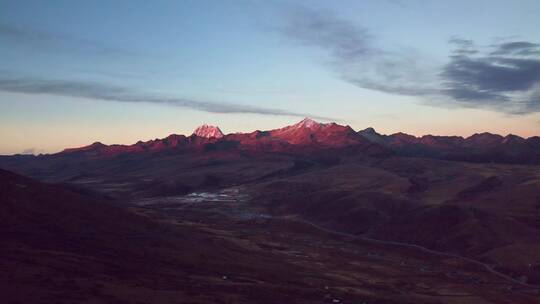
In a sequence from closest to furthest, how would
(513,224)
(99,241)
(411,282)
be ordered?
1. (99,241)
2. (411,282)
3. (513,224)

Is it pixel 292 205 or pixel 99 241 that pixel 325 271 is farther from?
pixel 292 205

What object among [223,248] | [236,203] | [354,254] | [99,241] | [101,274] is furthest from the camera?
[236,203]

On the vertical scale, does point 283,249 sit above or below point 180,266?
below

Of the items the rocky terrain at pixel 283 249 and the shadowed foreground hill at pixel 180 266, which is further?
the rocky terrain at pixel 283 249

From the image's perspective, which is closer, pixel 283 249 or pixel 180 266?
pixel 180 266

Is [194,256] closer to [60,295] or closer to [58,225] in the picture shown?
[58,225]

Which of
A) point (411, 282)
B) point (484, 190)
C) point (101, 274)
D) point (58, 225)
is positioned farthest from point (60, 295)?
point (484, 190)

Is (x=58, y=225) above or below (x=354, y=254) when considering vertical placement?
above

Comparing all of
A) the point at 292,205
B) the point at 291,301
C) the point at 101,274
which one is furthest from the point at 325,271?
the point at 292,205

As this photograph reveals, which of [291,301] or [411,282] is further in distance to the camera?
[411,282]

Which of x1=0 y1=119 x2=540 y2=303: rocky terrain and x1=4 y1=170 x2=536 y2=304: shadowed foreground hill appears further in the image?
x1=0 y1=119 x2=540 y2=303: rocky terrain
